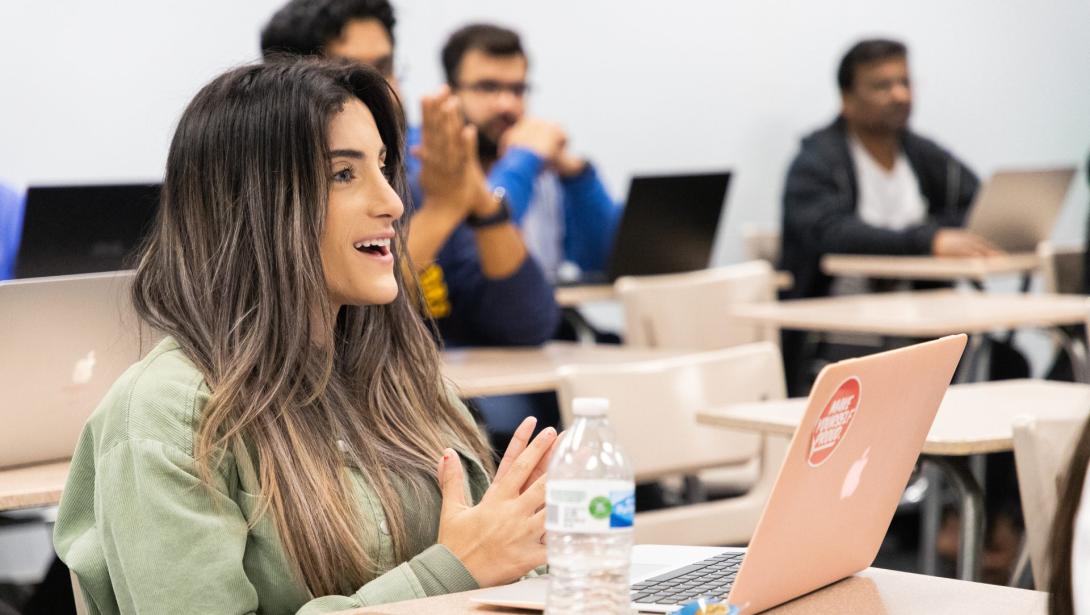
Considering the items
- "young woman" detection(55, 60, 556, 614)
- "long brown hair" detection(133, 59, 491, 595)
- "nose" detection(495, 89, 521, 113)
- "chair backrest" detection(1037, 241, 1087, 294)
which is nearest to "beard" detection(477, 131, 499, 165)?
"nose" detection(495, 89, 521, 113)

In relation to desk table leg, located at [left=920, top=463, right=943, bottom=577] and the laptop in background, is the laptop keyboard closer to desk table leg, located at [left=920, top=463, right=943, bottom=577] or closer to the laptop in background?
desk table leg, located at [left=920, top=463, right=943, bottom=577]

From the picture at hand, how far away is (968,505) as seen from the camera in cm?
231

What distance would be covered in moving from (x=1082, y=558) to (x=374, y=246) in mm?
959

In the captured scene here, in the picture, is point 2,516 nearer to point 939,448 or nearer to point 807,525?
point 939,448

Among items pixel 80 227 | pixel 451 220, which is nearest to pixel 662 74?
pixel 451 220

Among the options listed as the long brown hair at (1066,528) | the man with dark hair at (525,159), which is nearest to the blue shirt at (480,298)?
the man with dark hair at (525,159)

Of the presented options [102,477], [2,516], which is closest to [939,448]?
[102,477]

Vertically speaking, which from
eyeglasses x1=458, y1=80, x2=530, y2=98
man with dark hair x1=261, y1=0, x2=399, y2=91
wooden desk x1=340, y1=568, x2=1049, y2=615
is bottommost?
wooden desk x1=340, y1=568, x2=1049, y2=615

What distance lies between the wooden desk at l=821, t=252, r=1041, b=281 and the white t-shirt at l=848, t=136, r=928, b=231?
35 cm

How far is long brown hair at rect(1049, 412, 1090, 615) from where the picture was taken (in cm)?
93

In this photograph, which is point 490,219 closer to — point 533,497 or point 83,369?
point 83,369

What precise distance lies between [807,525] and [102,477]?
2.27 feet

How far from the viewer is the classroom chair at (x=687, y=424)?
2.41 meters

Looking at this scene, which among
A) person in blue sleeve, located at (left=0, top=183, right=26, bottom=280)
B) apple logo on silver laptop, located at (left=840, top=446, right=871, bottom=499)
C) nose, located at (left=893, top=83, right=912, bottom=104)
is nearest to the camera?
apple logo on silver laptop, located at (left=840, top=446, right=871, bottom=499)
